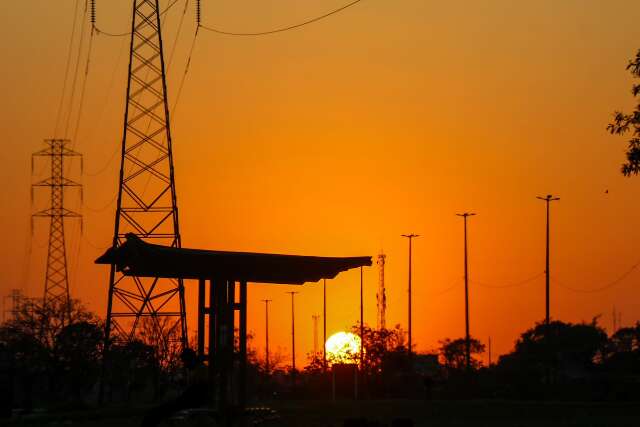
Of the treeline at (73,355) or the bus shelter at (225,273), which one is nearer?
the bus shelter at (225,273)

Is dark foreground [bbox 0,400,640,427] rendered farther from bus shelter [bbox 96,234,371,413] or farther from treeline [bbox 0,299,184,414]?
treeline [bbox 0,299,184,414]

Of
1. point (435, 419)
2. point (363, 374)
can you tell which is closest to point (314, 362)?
point (363, 374)

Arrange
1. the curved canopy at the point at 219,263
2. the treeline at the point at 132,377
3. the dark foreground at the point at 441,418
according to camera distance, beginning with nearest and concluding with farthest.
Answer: the curved canopy at the point at 219,263, the dark foreground at the point at 441,418, the treeline at the point at 132,377

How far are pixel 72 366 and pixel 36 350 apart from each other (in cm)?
325

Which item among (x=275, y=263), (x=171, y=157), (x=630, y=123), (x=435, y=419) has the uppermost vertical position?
(x=171, y=157)

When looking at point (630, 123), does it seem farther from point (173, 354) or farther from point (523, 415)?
point (173, 354)

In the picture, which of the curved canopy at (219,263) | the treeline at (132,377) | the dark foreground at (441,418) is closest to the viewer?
the curved canopy at (219,263)

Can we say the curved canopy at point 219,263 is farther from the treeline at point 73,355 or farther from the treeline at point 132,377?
the treeline at point 73,355

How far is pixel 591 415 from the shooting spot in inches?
1924

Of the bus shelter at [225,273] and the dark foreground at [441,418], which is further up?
the bus shelter at [225,273]

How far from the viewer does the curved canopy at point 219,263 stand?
32.8m

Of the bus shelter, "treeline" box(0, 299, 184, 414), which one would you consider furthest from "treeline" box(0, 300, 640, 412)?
the bus shelter

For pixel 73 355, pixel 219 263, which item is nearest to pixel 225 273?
pixel 219 263

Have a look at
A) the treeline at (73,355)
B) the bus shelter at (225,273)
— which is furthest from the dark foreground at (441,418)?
the treeline at (73,355)
